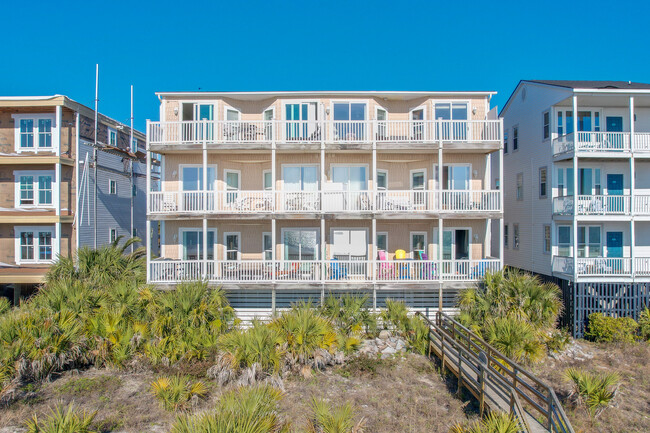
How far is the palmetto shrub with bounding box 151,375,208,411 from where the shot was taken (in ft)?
29.6

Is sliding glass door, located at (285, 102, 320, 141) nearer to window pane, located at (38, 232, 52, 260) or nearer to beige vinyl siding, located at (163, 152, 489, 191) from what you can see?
beige vinyl siding, located at (163, 152, 489, 191)

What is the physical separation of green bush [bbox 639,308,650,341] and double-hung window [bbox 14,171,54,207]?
27.0m

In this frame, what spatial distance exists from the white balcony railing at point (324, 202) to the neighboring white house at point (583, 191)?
4.06 m

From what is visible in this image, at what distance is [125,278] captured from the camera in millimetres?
15344

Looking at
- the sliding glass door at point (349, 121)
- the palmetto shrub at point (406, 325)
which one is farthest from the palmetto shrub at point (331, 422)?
the sliding glass door at point (349, 121)

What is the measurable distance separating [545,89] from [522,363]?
1324 centimetres

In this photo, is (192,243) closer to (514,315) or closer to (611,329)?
(514,315)

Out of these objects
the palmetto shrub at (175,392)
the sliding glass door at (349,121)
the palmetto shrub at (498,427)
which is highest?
the sliding glass door at (349,121)

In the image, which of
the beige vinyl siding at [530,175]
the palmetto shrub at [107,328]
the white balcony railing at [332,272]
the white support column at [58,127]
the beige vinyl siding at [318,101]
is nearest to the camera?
the palmetto shrub at [107,328]

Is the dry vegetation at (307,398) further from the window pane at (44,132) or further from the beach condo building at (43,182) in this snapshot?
the window pane at (44,132)

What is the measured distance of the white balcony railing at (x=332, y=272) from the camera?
49.6ft

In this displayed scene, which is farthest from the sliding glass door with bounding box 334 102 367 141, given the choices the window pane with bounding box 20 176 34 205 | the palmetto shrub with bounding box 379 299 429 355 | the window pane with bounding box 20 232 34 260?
the window pane with bounding box 20 232 34 260

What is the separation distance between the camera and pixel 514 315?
42.7ft

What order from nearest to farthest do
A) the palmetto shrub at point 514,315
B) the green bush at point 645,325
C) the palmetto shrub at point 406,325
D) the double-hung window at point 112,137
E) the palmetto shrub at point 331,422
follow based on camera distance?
the palmetto shrub at point 331,422 < the palmetto shrub at point 514,315 < the palmetto shrub at point 406,325 < the green bush at point 645,325 < the double-hung window at point 112,137
